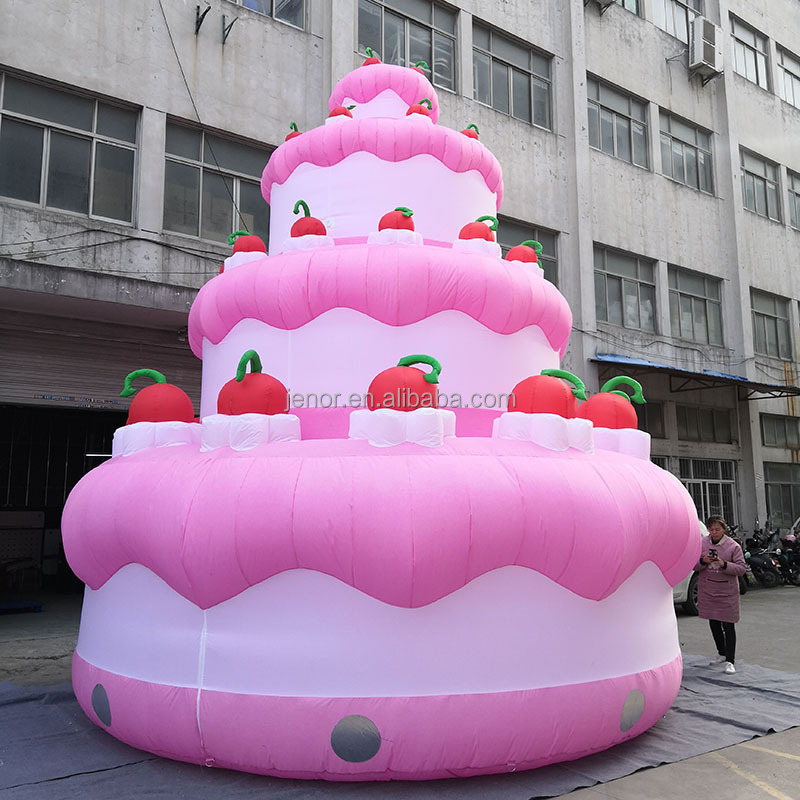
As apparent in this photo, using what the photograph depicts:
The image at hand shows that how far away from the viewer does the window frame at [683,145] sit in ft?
65.7

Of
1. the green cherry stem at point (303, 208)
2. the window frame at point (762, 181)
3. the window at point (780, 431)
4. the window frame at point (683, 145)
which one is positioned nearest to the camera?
the green cherry stem at point (303, 208)

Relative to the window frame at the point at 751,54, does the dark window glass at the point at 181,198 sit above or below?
below

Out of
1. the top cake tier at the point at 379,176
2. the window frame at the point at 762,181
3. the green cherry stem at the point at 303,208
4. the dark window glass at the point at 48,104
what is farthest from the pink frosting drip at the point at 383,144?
the window frame at the point at 762,181

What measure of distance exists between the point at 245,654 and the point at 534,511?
1913mm

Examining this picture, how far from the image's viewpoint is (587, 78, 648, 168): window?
1836 centimetres

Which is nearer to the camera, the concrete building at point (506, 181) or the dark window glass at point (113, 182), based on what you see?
the concrete building at point (506, 181)

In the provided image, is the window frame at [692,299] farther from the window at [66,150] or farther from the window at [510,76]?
the window at [66,150]

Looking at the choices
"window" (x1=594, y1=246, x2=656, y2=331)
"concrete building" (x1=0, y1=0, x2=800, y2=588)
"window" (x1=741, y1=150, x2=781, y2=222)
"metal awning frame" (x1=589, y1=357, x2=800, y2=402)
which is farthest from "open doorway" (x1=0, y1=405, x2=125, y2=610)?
"window" (x1=741, y1=150, x2=781, y2=222)

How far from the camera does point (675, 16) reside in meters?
20.8

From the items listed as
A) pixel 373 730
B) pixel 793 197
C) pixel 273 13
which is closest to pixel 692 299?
pixel 793 197

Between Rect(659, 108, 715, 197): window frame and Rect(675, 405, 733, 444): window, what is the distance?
6.10 meters

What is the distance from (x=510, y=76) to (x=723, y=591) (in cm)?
1307

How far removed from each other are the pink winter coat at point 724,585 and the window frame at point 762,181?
17.2 metres

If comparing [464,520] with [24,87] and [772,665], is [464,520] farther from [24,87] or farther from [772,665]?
[24,87]
